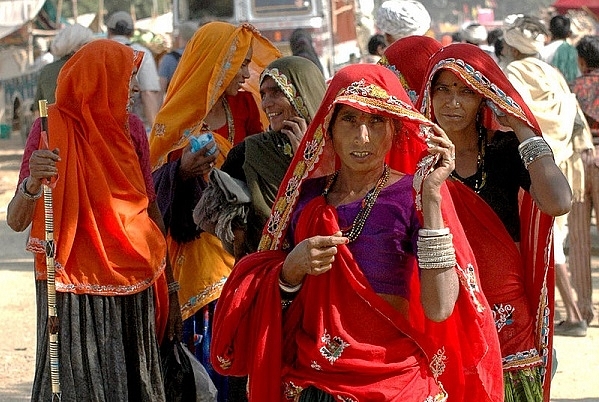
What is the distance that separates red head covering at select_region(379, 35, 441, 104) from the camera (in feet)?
16.7

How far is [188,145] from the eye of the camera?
5477 mm

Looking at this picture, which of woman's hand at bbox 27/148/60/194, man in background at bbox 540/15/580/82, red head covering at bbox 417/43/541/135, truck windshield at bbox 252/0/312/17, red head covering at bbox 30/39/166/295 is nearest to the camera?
red head covering at bbox 417/43/541/135

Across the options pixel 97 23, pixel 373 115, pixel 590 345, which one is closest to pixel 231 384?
pixel 373 115

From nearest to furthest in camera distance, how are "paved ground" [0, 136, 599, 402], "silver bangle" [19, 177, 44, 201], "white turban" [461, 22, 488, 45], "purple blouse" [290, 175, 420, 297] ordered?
"purple blouse" [290, 175, 420, 297] < "silver bangle" [19, 177, 44, 201] < "paved ground" [0, 136, 599, 402] < "white turban" [461, 22, 488, 45]

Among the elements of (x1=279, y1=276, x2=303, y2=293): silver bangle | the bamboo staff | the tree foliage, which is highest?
(x1=279, y1=276, x2=303, y2=293): silver bangle

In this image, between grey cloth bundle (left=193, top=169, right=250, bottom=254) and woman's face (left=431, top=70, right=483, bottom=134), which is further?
grey cloth bundle (left=193, top=169, right=250, bottom=254)

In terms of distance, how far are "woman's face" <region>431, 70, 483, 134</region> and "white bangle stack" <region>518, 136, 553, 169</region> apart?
226 millimetres

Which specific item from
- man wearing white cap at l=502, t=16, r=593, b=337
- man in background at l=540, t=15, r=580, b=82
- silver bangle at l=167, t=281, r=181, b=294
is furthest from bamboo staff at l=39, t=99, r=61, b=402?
man in background at l=540, t=15, r=580, b=82

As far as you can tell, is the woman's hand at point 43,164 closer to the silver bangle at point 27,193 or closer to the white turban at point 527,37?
the silver bangle at point 27,193

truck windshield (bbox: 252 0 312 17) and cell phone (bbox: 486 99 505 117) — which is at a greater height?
cell phone (bbox: 486 99 505 117)

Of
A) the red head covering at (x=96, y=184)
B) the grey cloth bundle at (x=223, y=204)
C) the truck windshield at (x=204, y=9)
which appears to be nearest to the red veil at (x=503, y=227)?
the grey cloth bundle at (x=223, y=204)

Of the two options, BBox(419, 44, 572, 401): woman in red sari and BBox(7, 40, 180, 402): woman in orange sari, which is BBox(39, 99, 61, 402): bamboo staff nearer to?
BBox(7, 40, 180, 402): woman in orange sari

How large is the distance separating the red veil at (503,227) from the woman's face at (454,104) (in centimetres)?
4

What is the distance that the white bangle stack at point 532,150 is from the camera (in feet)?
12.9
